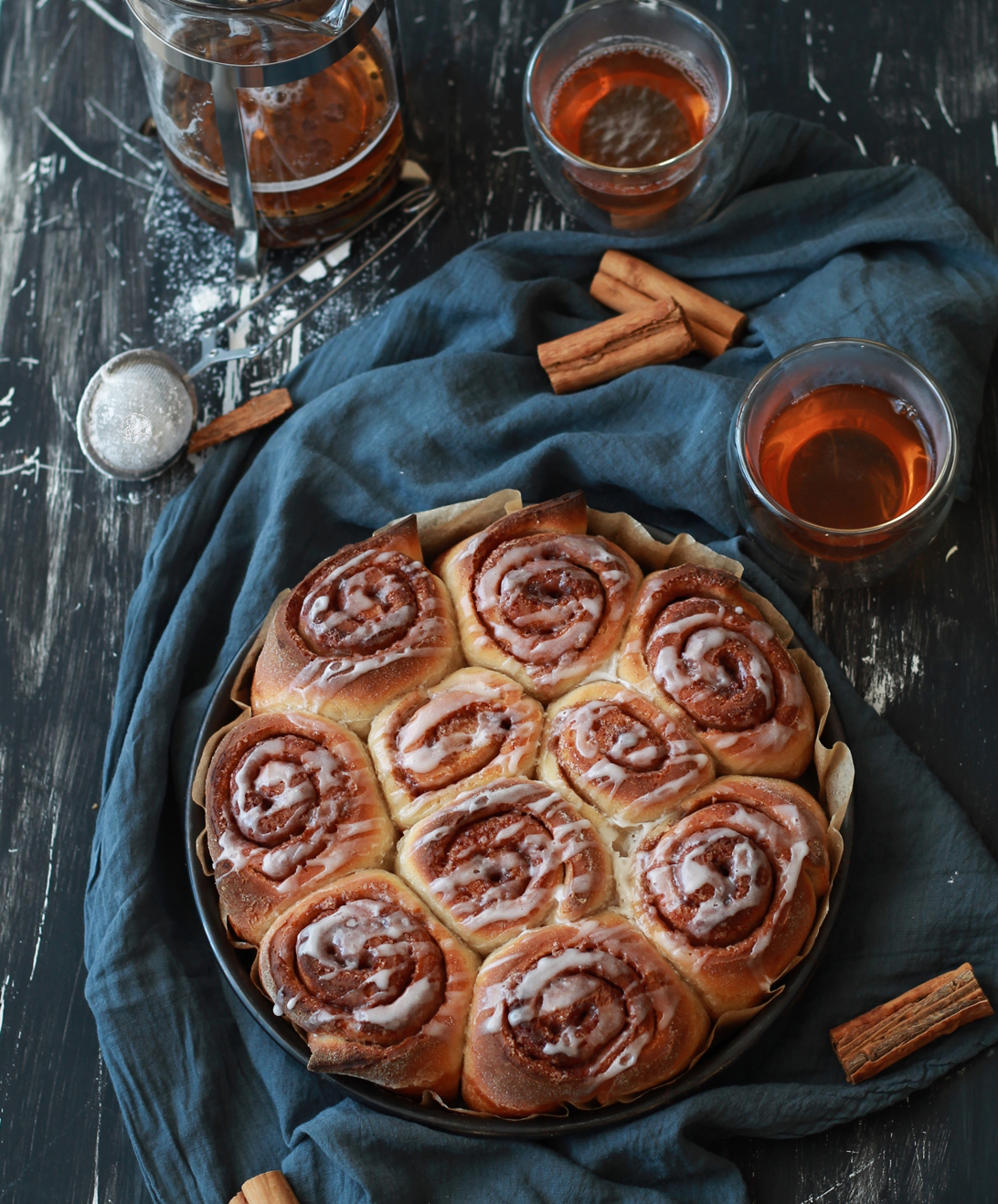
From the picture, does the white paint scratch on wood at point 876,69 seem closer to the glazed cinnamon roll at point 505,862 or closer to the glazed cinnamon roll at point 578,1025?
the glazed cinnamon roll at point 505,862

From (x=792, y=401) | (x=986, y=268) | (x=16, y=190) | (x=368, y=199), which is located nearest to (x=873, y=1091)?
(x=792, y=401)

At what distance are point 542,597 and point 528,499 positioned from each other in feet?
1.06

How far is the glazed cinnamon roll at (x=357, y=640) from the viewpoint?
1.91 metres

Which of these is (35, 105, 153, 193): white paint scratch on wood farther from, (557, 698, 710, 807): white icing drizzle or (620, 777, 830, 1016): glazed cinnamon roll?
(620, 777, 830, 1016): glazed cinnamon roll

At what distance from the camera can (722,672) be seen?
1.89m

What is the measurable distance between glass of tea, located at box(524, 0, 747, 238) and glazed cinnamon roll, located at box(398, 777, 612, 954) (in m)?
1.14

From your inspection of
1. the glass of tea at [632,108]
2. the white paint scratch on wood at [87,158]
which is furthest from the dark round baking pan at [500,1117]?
the white paint scratch on wood at [87,158]

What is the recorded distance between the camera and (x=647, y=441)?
220 cm

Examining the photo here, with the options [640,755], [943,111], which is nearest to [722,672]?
[640,755]

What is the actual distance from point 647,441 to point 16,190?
57.7 inches

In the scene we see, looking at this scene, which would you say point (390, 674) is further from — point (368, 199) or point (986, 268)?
point (986, 268)

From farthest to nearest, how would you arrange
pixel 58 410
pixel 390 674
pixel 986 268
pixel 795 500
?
pixel 58 410 → pixel 986 268 → pixel 795 500 → pixel 390 674

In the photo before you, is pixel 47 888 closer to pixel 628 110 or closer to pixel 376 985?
pixel 376 985

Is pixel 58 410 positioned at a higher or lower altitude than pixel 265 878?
higher
